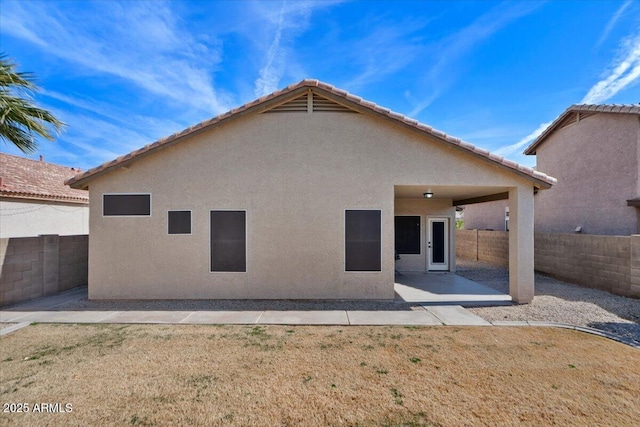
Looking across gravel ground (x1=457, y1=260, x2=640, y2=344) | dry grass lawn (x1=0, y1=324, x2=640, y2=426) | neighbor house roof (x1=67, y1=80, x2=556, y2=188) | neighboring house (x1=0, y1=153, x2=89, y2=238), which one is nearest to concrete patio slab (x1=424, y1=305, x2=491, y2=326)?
gravel ground (x1=457, y1=260, x2=640, y2=344)

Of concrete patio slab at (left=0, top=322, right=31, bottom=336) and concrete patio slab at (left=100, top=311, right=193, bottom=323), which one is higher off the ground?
concrete patio slab at (left=100, top=311, right=193, bottom=323)

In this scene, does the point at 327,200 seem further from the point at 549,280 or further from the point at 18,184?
the point at 18,184

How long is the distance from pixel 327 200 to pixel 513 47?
40.3ft

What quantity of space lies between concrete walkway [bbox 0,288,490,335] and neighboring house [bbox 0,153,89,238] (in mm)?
6429

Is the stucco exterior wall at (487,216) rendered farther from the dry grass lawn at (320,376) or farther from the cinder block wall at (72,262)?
the cinder block wall at (72,262)

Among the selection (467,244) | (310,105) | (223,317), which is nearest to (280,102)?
(310,105)

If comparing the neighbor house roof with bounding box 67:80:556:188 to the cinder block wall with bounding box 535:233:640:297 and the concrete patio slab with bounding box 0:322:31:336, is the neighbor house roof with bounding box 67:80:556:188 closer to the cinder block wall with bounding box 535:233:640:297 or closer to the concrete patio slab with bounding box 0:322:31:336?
the cinder block wall with bounding box 535:233:640:297

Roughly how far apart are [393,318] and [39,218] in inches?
706

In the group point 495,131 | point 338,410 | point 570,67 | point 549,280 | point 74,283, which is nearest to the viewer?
point 338,410

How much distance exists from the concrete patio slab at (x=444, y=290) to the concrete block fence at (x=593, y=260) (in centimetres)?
358

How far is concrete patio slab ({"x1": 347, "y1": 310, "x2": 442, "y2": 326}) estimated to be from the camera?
710 cm

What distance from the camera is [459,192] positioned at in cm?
1061

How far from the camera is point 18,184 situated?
46.4 ft

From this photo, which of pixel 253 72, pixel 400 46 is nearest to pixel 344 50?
pixel 400 46
